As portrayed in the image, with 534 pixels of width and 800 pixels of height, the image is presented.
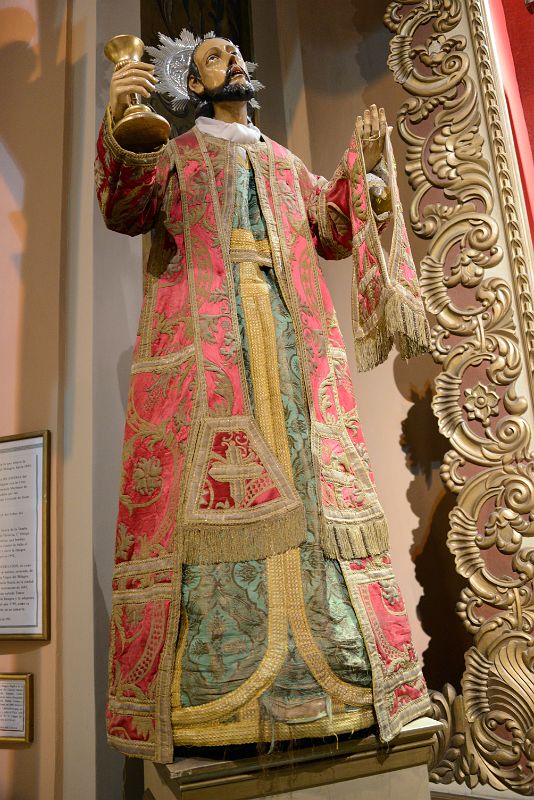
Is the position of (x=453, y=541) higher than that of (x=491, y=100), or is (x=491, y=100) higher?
(x=491, y=100)

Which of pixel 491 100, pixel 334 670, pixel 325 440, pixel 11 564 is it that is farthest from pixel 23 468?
pixel 491 100

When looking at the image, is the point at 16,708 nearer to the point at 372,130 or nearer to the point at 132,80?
the point at 132,80

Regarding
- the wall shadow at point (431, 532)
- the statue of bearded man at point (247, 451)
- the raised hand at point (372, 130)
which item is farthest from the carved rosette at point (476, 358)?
the raised hand at point (372, 130)

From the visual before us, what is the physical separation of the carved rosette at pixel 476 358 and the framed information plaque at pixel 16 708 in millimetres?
1024

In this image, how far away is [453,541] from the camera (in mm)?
2029

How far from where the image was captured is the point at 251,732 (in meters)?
1.33

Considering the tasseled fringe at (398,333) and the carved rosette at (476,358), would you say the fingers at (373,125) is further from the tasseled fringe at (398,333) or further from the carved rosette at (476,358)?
the carved rosette at (476,358)

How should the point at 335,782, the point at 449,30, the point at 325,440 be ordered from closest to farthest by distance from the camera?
the point at 335,782 → the point at 325,440 → the point at 449,30

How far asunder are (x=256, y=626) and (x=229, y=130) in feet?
3.67

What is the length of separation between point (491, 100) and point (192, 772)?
1.92 meters

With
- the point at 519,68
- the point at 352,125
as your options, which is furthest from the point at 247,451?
the point at 519,68

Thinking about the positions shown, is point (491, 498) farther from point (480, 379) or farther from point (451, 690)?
point (451, 690)

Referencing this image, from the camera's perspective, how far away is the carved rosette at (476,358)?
1.94 metres

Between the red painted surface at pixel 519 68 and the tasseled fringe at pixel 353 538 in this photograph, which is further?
the red painted surface at pixel 519 68
